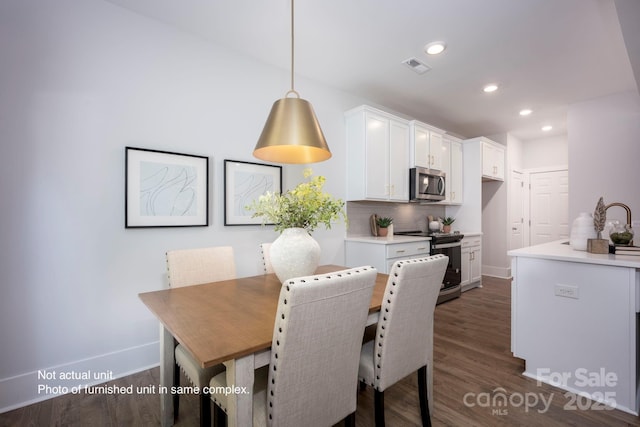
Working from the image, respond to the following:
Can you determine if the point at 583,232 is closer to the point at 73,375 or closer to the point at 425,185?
A: the point at 425,185

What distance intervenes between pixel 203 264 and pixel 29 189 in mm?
1139

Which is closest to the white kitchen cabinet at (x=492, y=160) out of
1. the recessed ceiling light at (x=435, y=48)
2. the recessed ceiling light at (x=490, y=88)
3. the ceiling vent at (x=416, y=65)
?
the recessed ceiling light at (x=490, y=88)

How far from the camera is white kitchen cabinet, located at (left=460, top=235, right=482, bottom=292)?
4.53 meters

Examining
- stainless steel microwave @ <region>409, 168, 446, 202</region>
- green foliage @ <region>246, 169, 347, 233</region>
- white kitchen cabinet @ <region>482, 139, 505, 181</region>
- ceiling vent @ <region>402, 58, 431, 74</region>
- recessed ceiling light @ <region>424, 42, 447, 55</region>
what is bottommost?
green foliage @ <region>246, 169, 347, 233</region>

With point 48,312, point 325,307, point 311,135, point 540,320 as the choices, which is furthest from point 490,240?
point 48,312

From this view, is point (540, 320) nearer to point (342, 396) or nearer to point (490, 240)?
point (342, 396)

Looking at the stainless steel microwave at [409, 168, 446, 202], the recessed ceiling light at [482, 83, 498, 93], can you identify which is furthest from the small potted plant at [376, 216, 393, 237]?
the recessed ceiling light at [482, 83, 498, 93]

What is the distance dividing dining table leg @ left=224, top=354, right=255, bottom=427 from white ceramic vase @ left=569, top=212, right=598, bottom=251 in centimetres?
254

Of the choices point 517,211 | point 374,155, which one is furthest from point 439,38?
point 517,211

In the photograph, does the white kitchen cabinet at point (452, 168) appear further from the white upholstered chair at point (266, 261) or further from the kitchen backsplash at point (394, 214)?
the white upholstered chair at point (266, 261)

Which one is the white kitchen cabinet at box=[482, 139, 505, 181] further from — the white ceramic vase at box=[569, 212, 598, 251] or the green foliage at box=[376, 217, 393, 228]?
the white ceramic vase at box=[569, 212, 598, 251]

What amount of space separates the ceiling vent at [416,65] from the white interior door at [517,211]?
3561 mm

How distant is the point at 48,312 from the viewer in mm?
1966

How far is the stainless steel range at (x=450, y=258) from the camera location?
13.0 feet
